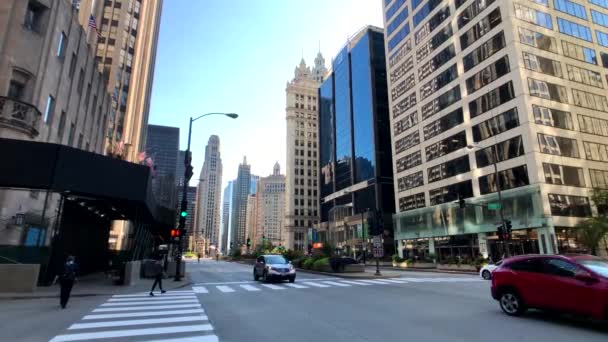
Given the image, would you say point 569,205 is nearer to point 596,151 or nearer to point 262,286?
point 596,151

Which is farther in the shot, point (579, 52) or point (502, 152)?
point (579, 52)

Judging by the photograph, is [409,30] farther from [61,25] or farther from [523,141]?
[61,25]

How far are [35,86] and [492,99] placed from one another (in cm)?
4815

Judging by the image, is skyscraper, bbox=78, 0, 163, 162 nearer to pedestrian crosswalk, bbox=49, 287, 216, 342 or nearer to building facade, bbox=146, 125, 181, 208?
pedestrian crosswalk, bbox=49, 287, 216, 342

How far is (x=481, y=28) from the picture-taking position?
50594mm

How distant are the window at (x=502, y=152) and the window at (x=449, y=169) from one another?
2.45 meters

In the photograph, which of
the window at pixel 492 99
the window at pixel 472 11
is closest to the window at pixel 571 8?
the window at pixel 472 11

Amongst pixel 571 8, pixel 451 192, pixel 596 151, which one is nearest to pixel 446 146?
pixel 451 192

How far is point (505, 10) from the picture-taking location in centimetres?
4628

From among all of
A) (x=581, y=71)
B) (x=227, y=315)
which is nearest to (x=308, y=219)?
(x=581, y=71)

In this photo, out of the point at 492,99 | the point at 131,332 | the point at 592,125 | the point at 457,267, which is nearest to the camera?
the point at 131,332

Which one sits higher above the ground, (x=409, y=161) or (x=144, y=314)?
(x=409, y=161)

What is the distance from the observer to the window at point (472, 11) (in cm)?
5040

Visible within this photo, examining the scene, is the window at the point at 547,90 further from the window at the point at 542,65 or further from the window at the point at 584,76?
the window at the point at 584,76
